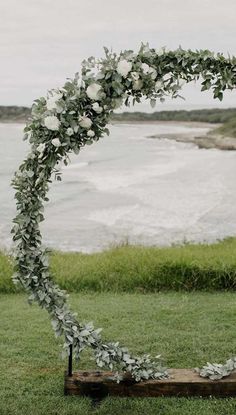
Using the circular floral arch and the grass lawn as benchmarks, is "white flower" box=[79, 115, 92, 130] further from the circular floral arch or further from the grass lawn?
the grass lawn

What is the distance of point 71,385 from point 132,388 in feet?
1.79

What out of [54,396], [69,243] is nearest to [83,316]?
[54,396]

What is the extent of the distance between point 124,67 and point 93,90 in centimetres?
30

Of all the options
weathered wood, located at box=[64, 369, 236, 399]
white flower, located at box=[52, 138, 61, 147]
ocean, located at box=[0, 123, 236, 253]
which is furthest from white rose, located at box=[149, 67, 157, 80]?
ocean, located at box=[0, 123, 236, 253]

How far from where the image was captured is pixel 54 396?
241 inches

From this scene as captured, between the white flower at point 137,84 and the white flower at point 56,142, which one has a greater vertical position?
the white flower at point 137,84

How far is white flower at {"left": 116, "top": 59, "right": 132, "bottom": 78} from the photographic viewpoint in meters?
5.29

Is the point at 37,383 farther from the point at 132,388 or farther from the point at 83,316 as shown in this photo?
the point at 83,316

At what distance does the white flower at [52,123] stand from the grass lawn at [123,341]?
2.41 m

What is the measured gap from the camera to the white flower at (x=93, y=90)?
5297 mm

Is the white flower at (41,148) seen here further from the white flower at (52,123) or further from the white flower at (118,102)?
the white flower at (118,102)

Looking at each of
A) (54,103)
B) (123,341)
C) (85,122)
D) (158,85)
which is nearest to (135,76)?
(158,85)

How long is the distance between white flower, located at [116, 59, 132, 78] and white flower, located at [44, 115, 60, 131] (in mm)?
619

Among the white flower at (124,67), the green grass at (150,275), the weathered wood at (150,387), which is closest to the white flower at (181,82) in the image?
the white flower at (124,67)
